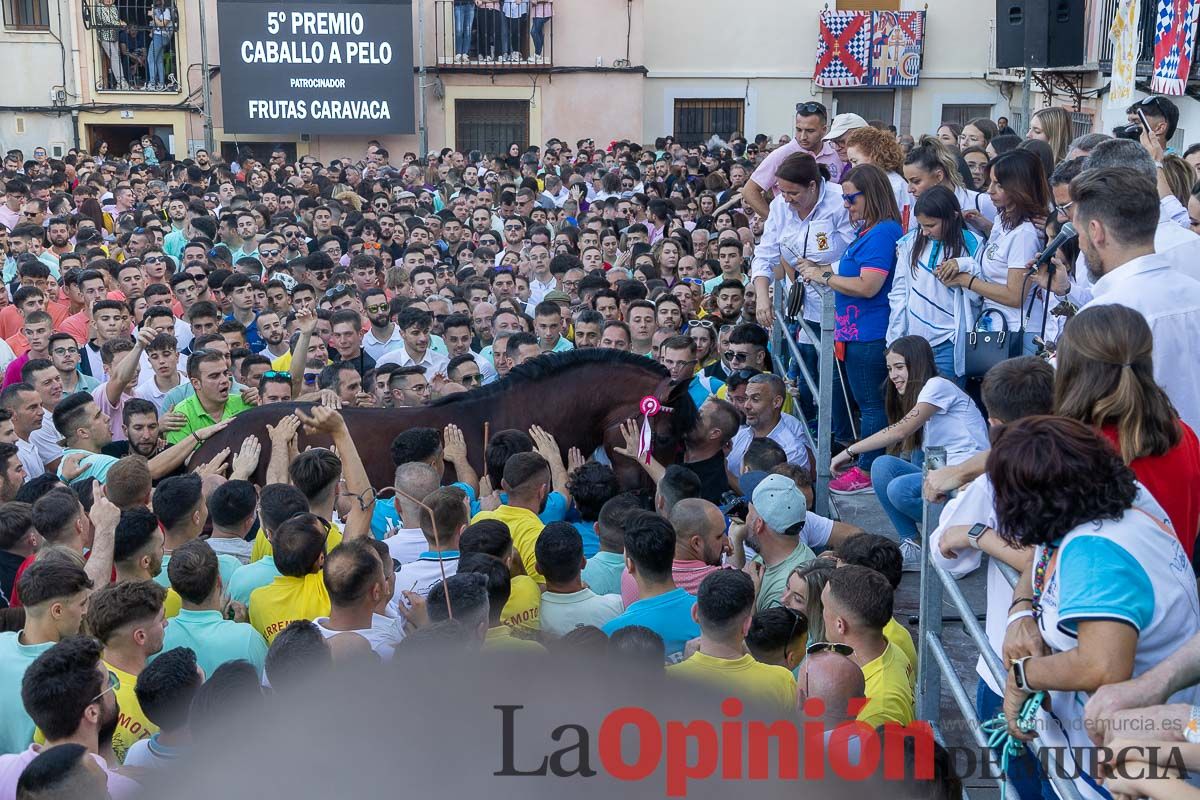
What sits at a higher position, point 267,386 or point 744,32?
point 744,32

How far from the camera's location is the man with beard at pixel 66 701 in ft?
12.1

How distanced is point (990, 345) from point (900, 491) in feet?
4.18

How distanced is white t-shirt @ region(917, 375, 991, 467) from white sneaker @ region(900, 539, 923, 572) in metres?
→ 0.44

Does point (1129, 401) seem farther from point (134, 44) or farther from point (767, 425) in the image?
point (134, 44)

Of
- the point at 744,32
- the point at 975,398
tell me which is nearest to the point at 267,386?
the point at 975,398

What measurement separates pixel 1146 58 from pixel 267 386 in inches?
508

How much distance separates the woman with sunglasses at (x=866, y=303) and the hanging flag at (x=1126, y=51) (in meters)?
9.12

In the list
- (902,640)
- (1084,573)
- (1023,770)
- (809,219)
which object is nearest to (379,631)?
(902,640)

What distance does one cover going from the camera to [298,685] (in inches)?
59.5

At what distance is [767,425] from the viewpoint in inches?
286

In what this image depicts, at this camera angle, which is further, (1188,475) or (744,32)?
(744,32)

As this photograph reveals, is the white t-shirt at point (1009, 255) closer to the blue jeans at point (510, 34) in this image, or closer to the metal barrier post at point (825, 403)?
the metal barrier post at point (825, 403)

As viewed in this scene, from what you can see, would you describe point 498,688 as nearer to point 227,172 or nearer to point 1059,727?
point 1059,727

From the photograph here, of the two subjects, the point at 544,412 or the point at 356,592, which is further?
the point at 544,412
